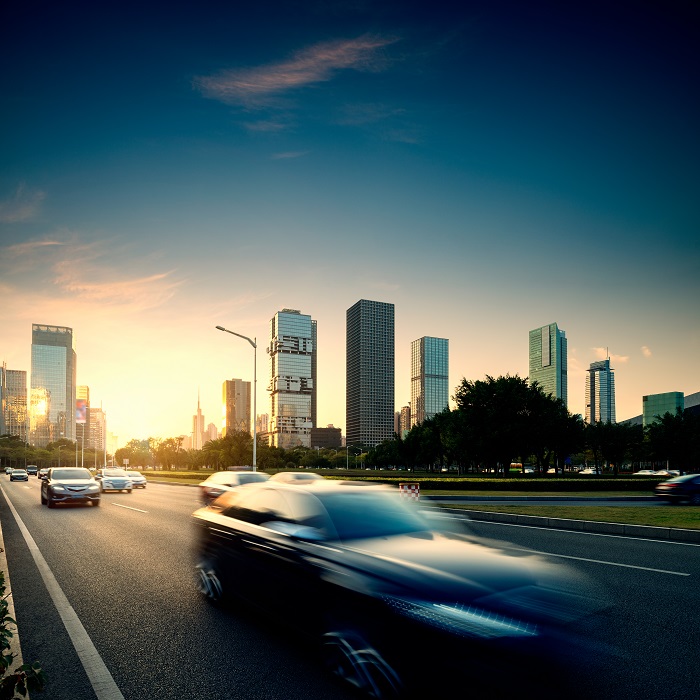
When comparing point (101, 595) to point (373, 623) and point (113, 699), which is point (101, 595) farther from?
point (373, 623)

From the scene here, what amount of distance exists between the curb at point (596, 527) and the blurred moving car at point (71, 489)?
13.4 m

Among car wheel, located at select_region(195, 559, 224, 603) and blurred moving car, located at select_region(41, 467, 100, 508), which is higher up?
car wheel, located at select_region(195, 559, 224, 603)

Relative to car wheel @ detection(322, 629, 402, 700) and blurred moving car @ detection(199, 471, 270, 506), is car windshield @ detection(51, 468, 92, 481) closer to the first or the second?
blurred moving car @ detection(199, 471, 270, 506)

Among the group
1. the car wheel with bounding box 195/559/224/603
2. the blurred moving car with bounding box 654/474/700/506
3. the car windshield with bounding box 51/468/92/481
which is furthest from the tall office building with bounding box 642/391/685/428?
the car wheel with bounding box 195/559/224/603

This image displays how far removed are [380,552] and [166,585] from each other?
14.9ft

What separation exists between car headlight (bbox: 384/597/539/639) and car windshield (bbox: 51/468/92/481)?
66.0 ft

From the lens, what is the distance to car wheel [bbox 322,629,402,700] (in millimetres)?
3701

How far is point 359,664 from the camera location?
12.8 ft

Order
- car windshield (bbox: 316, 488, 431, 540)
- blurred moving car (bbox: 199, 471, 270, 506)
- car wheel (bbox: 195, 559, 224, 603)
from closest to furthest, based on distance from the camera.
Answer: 1. car windshield (bbox: 316, 488, 431, 540)
2. car wheel (bbox: 195, 559, 224, 603)
3. blurred moving car (bbox: 199, 471, 270, 506)

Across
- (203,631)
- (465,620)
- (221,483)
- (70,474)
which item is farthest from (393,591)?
(70,474)

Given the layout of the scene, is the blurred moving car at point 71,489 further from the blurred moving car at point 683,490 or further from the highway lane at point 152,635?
the blurred moving car at point 683,490

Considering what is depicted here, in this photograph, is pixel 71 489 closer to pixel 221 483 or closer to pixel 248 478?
pixel 221 483

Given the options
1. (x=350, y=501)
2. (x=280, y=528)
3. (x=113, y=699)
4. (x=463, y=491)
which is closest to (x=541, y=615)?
(x=350, y=501)

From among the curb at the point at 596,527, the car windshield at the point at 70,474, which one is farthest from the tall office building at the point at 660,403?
the car windshield at the point at 70,474
